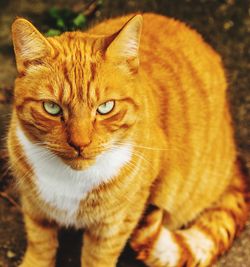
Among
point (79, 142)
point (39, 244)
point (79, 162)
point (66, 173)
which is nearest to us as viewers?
point (79, 142)

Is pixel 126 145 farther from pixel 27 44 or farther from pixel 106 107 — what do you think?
pixel 27 44

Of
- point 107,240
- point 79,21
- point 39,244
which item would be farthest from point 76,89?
point 79,21

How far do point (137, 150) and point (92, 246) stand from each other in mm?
517

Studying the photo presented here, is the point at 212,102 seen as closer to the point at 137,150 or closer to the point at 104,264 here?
the point at 137,150

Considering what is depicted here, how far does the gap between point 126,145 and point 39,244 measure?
710 millimetres

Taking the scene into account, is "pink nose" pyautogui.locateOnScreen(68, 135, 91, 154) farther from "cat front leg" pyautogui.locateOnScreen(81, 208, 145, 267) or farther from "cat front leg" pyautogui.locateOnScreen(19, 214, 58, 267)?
"cat front leg" pyautogui.locateOnScreen(19, 214, 58, 267)

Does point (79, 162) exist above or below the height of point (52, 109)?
below

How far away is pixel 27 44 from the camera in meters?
1.95

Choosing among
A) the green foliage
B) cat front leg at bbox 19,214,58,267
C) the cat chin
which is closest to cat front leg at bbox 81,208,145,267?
cat front leg at bbox 19,214,58,267

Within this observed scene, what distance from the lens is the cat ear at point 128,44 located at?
1941 millimetres

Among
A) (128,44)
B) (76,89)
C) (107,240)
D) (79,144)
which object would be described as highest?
(128,44)

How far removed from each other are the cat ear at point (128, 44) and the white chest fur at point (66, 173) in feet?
1.09

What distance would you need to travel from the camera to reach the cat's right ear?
190 cm

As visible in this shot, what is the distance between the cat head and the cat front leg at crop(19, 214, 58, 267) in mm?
557
